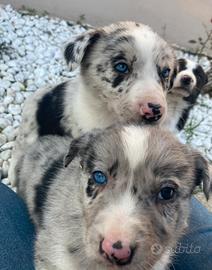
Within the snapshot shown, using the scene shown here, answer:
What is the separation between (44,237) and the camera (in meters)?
2.90

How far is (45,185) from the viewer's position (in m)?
3.12

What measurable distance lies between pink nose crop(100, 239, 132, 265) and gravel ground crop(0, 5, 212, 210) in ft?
7.64

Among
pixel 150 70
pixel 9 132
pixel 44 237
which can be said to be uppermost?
pixel 150 70

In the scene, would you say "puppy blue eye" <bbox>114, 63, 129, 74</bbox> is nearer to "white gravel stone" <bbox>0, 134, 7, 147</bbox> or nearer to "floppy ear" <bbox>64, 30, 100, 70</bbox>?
"floppy ear" <bbox>64, 30, 100, 70</bbox>

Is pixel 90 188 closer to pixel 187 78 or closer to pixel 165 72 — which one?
pixel 165 72

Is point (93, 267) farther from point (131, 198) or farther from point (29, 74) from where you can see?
point (29, 74)

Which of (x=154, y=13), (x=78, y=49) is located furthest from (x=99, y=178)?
(x=154, y=13)

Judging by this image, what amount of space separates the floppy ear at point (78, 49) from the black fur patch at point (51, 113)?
0.28m

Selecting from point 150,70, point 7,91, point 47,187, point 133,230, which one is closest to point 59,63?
point 7,91

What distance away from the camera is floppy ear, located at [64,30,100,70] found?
3650 mm

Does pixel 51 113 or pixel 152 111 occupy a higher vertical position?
pixel 152 111

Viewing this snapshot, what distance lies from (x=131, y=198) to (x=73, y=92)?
5.29ft

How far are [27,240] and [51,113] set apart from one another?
103 centimetres

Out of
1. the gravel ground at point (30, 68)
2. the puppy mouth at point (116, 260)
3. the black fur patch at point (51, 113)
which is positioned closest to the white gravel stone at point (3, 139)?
the gravel ground at point (30, 68)
